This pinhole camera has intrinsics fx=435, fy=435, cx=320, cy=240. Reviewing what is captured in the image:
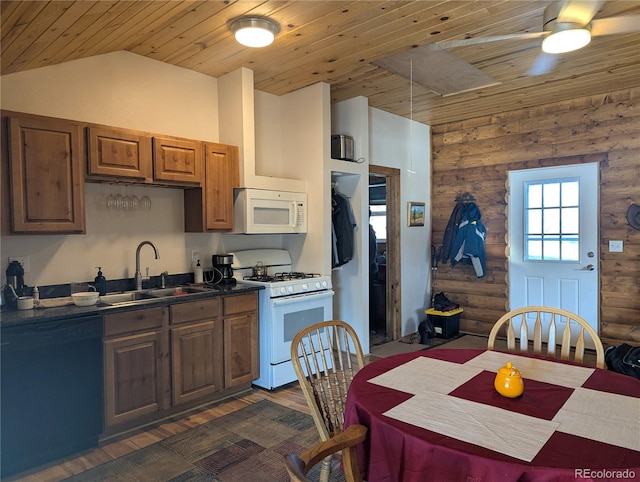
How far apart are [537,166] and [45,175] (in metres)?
4.66

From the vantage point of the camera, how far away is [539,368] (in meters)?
1.85

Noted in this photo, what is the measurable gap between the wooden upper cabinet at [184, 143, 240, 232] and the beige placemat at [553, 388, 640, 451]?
2.80 m

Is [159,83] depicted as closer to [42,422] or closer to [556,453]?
[42,422]

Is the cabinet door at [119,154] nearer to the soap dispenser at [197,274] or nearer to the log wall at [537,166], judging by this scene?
the soap dispenser at [197,274]

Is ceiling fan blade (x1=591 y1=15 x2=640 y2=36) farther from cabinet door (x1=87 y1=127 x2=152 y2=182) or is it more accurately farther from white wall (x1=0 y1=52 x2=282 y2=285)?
white wall (x1=0 y1=52 x2=282 y2=285)

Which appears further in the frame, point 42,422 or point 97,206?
point 97,206

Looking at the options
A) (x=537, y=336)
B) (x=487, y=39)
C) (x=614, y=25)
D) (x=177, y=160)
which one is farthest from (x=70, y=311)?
(x=614, y=25)

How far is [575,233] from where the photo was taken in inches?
181

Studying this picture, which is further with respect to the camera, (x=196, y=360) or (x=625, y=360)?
(x=625, y=360)

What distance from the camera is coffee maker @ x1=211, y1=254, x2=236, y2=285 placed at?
3.72m

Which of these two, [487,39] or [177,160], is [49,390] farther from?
[487,39]

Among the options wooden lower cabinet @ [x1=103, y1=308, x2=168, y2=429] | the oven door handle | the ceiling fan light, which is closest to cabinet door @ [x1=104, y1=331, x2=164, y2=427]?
wooden lower cabinet @ [x1=103, y1=308, x2=168, y2=429]

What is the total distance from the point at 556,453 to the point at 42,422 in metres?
2.61

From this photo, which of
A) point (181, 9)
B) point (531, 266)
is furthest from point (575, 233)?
point (181, 9)
